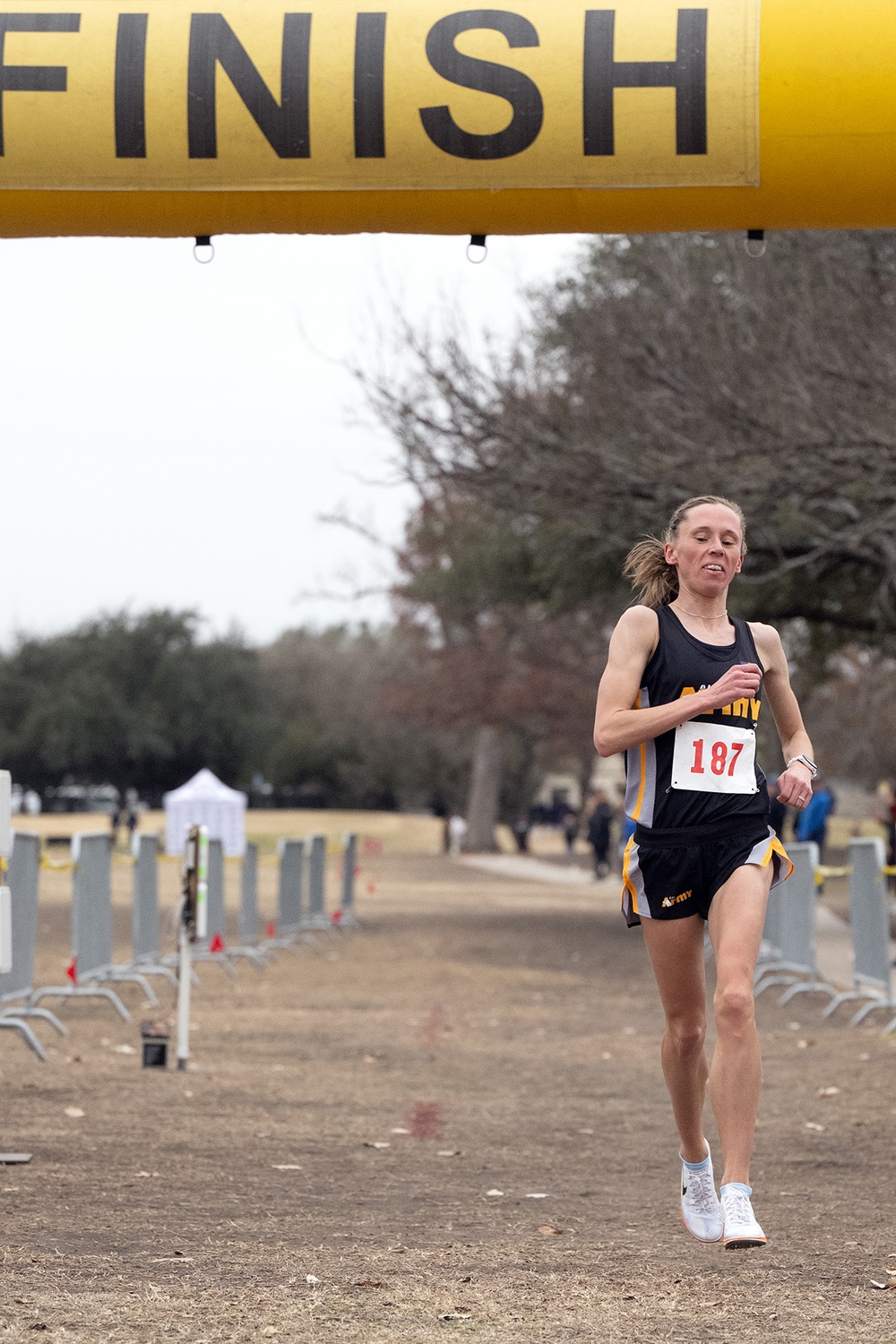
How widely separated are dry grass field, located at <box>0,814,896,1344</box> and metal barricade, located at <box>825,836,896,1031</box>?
1.17ft

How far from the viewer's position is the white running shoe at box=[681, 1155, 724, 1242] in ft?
17.3

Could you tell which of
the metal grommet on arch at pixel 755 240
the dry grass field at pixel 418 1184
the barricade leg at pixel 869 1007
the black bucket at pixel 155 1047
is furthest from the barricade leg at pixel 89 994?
the metal grommet on arch at pixel 755 240

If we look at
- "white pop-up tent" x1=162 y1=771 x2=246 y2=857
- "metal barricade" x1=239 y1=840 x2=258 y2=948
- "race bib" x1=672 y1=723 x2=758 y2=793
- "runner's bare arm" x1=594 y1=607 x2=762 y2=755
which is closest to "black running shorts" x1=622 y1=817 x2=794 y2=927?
"race bib" x1=672 y1=723 x2=758 y2=793

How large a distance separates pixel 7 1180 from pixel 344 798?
8571 centimetres

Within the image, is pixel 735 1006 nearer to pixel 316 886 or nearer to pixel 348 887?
pixel 316 886

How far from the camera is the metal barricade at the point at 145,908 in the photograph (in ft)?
45.9

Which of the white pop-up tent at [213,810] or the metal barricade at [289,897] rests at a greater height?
the white pop-up tent at [213,810]

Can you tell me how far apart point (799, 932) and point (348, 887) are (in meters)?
10.2

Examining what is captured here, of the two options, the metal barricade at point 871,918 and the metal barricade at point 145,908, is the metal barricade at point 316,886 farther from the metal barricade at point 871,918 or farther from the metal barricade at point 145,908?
the metal barricade at point 871,918

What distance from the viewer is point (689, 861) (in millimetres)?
5203

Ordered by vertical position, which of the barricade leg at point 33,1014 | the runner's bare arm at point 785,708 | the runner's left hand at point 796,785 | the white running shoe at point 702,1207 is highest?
the runner's bare arm at point 785,708

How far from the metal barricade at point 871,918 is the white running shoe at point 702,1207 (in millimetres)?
7305

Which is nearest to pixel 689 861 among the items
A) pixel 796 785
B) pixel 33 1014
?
pixel 796 785

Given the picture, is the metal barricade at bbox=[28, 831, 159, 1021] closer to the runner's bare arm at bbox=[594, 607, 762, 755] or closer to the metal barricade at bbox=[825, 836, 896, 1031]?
the metal barricade at bbox=[825, 836, 896, 1031]
